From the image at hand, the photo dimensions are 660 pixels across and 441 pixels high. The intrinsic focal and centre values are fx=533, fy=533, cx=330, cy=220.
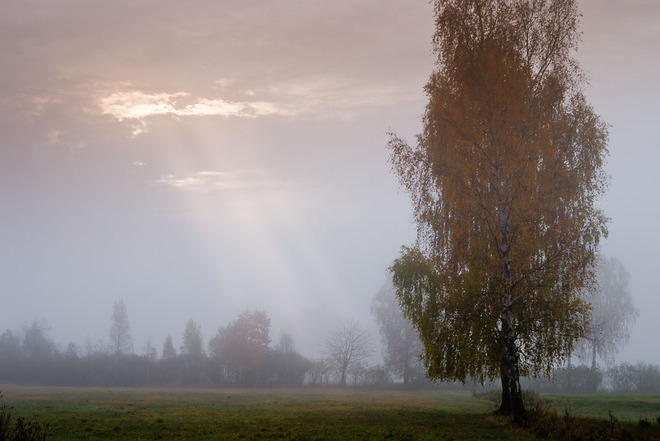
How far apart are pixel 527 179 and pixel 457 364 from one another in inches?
343

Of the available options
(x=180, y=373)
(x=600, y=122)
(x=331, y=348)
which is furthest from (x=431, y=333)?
(x=180, y=373)

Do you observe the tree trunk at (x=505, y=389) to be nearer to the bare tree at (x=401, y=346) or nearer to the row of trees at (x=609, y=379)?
the row of trees at (x=609, y=379)

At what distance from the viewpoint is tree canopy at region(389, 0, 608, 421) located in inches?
900

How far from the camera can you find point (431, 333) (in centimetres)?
2450

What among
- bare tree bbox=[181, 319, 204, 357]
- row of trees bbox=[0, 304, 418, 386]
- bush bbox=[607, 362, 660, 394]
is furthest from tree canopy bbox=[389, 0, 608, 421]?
bare tree bbox=[181, 319, 204, 357]

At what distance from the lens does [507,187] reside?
79.4 ft

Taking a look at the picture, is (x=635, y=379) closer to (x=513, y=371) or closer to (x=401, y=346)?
(x=401, y=346)

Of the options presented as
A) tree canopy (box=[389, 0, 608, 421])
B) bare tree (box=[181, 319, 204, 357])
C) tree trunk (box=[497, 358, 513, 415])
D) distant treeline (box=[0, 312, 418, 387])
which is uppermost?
tree canopy (box=[389, 0, 608, 421])

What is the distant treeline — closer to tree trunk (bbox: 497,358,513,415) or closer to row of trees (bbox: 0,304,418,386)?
row of trees (bbox: 0,304,418,386)

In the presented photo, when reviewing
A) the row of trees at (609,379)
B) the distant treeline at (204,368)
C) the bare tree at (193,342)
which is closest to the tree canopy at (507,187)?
the row of trees at (609,379)

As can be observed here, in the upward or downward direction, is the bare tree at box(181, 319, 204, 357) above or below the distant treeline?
above

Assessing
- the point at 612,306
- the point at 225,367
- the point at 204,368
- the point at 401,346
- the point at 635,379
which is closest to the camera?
the point at 635,379

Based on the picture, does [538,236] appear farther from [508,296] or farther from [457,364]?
[457,364]

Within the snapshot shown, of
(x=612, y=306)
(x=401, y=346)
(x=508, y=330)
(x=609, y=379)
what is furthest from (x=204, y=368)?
(x=508, y=330)
